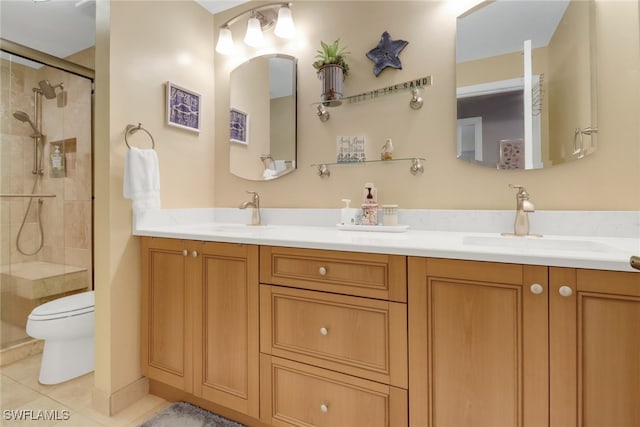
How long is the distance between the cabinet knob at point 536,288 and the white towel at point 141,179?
66.3 inches

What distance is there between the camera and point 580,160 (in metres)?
1.33

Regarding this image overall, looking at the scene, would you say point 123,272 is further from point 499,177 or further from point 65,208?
point 499,177

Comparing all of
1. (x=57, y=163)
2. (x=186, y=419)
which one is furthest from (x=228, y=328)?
(x=57, y=163)

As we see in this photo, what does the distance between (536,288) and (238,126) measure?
1.90 meters

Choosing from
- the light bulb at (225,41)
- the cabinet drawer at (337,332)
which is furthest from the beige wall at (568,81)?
the light bulb at (225,41)

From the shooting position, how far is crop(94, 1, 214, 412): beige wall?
61.9 inches

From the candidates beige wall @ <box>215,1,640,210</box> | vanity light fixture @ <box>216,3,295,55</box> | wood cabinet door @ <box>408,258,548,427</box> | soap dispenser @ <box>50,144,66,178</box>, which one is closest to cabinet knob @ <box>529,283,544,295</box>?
wood cabinet door @ <box>408,258,548,427</box>

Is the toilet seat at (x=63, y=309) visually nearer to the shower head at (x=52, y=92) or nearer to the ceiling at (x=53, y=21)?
the shower head at (x=52, y=92)

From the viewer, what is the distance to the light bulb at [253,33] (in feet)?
6.64

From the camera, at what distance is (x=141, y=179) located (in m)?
1.59

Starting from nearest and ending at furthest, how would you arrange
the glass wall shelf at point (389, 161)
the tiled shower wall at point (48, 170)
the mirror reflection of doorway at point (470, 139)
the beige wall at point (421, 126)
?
the beige wall at point (421, 126), the mirror reflection of doorway at point (470, 139), the glass wall shelf at point (389, 161), the tiled shower wall at point (48, 170)

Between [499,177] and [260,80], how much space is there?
1554 mm

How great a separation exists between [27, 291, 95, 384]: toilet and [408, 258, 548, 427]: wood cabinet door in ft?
6.17

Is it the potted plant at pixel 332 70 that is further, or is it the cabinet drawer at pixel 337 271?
the potted plant at pixel 332 70
